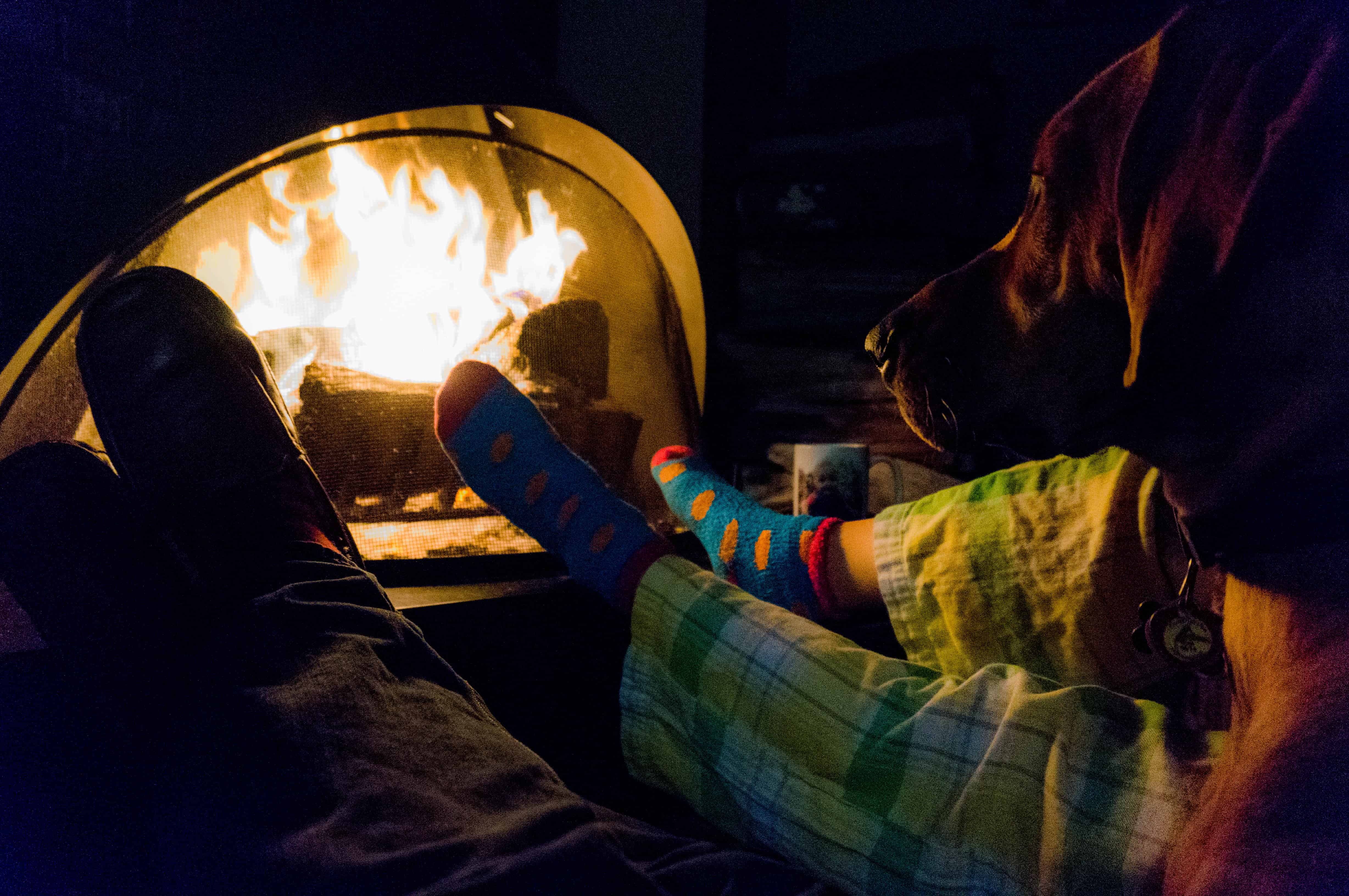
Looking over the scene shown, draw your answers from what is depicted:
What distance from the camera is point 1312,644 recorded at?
46cm

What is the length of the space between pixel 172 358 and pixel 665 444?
2.20 ft

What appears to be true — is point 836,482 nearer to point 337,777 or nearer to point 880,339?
point 880,339

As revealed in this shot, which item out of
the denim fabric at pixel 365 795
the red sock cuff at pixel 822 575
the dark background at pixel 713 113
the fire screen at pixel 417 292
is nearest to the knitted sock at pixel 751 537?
the red sock cuff at pixel 822 575

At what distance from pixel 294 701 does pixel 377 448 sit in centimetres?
49

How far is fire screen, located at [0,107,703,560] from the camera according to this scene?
874mm

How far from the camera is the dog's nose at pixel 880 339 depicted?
779 mm

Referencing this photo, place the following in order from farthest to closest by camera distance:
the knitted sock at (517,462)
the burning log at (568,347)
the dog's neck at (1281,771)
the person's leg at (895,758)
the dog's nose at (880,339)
Answer: the burning log at (568,347), the knitted sock at (517,462), the dog's nose at (880,339), the person's leg at (895,758), the dog's neck at (1281,771)

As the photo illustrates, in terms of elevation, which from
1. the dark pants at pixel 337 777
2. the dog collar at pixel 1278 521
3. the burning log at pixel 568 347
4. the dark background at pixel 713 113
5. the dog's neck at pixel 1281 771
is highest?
the dark background at pixel 713 113

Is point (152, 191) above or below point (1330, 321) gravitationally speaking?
above

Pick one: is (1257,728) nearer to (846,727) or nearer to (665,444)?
(846,727)

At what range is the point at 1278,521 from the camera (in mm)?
479

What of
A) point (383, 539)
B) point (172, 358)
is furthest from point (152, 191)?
point (383, 539)

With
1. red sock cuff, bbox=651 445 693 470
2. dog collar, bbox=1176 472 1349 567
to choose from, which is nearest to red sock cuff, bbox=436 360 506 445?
red sock cuff, bbox=651 445 693 470

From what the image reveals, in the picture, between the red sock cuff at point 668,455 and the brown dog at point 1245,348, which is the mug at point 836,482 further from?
the brown dog at point 1245,348
